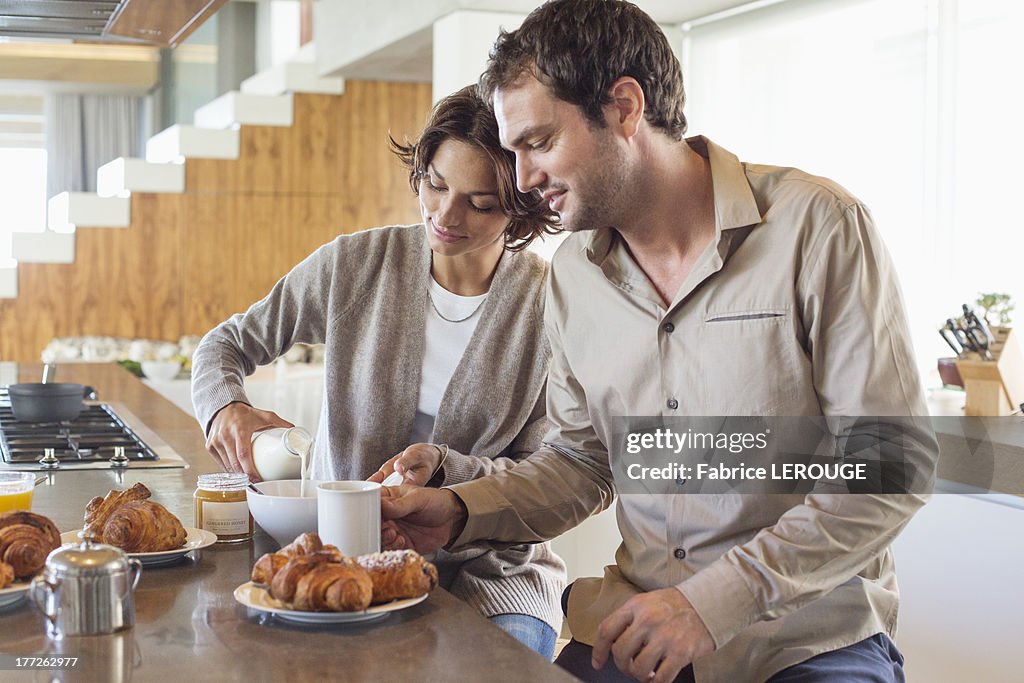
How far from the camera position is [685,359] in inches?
63.6

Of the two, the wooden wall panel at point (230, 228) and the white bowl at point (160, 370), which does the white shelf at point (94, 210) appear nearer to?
the wooden wall panel at point (230, 228)

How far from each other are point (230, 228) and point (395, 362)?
4486 millimetres

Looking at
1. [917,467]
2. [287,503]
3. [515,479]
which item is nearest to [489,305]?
[515,479]

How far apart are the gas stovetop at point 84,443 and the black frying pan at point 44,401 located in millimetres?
34

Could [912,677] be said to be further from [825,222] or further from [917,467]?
[825,222]

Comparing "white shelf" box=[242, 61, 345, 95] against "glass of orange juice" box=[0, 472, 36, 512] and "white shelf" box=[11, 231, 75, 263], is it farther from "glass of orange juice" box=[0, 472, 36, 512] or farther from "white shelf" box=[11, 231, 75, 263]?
"glass of orange juice" box=[0, 472, 36, 512]

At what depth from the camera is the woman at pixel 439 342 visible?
6.23 ft

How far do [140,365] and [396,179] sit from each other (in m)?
1.78

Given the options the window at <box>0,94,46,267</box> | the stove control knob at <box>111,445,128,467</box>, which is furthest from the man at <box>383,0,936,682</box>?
the window at <box>0,94,46,267</box>

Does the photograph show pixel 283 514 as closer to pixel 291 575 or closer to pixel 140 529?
pixel 140 529

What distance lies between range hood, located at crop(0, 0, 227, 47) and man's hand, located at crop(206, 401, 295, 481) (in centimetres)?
87

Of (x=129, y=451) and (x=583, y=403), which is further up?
(x=583, y=403)

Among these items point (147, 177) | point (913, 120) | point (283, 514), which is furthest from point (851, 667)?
point (147, 177)

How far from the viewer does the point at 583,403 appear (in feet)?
5.90
